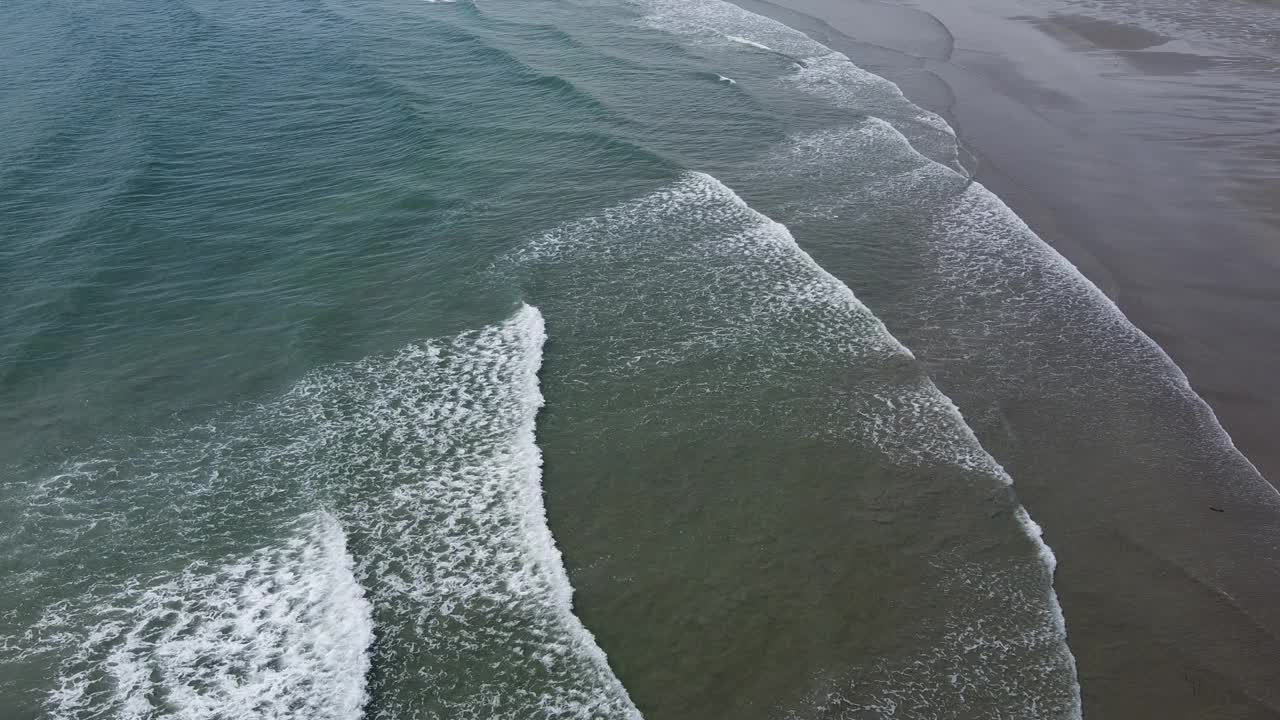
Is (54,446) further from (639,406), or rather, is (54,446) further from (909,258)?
(909,258)

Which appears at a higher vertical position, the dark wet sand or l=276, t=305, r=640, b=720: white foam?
the dark wet sand

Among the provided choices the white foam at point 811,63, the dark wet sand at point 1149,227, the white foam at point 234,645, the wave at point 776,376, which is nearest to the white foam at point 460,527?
the white foam at point 234,645

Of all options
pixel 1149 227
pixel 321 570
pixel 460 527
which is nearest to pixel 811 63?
pixel 1149 227

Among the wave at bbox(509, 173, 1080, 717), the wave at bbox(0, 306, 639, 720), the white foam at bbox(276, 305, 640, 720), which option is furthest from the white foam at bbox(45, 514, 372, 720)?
the wave at bbox(509, 173, 1080, 717)

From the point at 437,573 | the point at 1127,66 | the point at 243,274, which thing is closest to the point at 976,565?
the point at 437,573

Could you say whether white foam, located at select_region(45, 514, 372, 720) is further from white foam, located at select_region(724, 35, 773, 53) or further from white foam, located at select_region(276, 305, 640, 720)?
white foam, located at select_region(724, 35, 773, 53)

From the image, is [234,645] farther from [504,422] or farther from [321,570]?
[504,422]

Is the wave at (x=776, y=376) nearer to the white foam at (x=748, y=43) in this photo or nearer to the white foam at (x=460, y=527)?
the white foam at (x=460, y=527)
